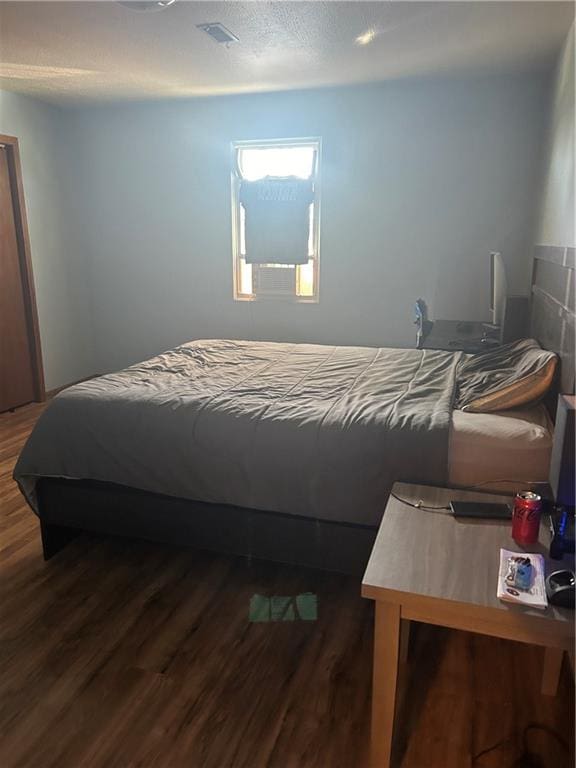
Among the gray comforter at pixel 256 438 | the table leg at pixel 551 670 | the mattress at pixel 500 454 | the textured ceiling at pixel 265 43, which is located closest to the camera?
the table leg at pixel 551 670

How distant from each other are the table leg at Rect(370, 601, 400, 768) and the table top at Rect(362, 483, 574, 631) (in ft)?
0.16

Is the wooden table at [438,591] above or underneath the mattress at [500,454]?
underneath

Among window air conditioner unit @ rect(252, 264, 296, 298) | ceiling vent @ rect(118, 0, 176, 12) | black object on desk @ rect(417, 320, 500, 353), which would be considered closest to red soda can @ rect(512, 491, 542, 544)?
black object on desk @ rect(417, 320, 500, 353)

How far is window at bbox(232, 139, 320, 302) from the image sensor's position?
4344 millimetres

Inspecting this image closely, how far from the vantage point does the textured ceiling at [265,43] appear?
8.38ft

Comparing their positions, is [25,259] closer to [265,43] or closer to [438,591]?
[265,43]

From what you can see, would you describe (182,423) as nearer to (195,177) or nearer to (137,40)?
(137,40)

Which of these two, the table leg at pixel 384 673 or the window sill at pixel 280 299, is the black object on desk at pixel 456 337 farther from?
the table leg at pixel 384 673

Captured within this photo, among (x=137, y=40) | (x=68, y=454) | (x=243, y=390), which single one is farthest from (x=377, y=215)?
(x=68, y=454)

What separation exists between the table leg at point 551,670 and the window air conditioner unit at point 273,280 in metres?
3.48

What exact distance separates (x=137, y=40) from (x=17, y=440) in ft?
8.66

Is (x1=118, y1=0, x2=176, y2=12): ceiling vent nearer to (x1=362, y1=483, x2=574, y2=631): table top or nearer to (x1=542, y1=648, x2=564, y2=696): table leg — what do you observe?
(x1=362, y1=483, x2=574, y2=631): table top

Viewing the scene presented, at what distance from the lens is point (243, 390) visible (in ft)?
7.78

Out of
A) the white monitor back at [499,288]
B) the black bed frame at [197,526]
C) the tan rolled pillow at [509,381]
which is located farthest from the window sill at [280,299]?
the black bed frame at [197,526]
